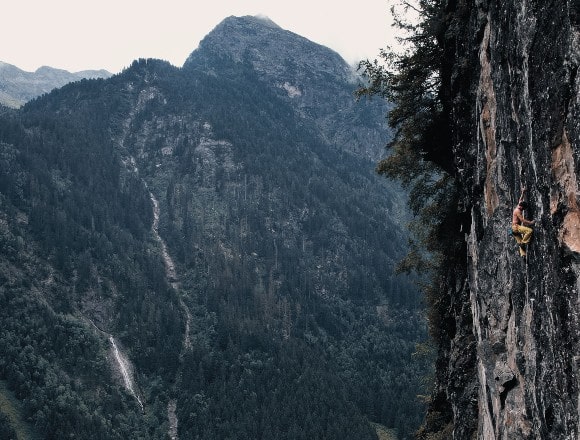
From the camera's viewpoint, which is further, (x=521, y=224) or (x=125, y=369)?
(x=125, y=369)

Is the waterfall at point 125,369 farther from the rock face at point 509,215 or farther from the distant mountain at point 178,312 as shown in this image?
the rock face at point 509,215

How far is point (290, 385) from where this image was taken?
119m

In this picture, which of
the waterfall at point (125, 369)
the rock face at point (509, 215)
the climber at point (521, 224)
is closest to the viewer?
the rock face at point (509, 215)

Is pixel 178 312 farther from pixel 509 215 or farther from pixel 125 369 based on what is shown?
pixel 509 215

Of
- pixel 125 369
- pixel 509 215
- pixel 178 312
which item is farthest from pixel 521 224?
pixel 178 312

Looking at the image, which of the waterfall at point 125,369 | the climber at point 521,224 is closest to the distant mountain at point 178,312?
the waterfall at point 125,369

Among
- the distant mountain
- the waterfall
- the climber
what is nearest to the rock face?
the climber

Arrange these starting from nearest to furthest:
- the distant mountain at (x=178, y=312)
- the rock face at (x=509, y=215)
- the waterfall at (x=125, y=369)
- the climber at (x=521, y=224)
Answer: the rock face at (x=509, y=215), the climber at (x=521, y=224), the distant mountain at (x=178, y=312), the waterfall at (x=125, y=369)

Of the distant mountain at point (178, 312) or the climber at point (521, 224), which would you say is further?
the distant mountain at point (178, 312)

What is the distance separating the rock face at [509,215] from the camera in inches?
476

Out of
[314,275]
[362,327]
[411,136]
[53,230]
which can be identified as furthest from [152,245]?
[411,136]

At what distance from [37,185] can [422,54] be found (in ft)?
497

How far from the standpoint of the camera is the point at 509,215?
59.1 feet

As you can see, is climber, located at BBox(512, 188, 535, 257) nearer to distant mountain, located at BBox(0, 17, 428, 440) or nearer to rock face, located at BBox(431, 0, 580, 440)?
rock face, located at BBox(431, 0, 580, 440)
